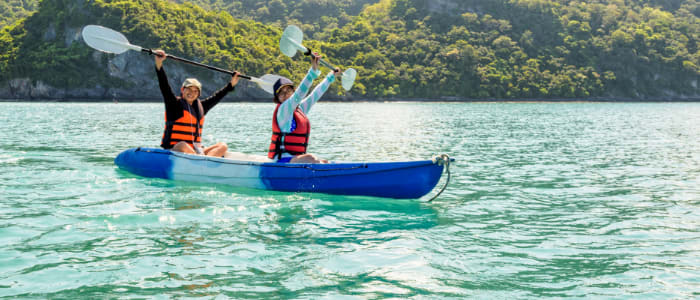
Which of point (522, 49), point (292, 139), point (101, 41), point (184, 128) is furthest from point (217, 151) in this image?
point (522, 49)

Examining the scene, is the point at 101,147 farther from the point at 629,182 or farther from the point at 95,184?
→ the point at 629,182

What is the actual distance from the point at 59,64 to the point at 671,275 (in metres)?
94.3

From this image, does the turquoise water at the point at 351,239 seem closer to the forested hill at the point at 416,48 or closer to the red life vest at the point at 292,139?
the red life vest at the point at 292,139

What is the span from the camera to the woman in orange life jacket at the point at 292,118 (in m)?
7.30

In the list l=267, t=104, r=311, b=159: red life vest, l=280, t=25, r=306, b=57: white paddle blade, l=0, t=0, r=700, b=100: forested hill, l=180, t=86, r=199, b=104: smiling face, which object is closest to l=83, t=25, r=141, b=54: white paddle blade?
l=180, t=86, r=199, b=104: smiling face

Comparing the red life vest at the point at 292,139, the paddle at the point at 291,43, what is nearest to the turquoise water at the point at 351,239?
the red life vest at the point at 292,139

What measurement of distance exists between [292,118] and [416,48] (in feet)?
361

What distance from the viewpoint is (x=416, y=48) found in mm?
114688

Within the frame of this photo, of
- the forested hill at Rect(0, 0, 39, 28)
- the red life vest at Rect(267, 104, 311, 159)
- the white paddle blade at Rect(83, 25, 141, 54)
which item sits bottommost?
the red life vest at Rect(267, 104, 311, 159)

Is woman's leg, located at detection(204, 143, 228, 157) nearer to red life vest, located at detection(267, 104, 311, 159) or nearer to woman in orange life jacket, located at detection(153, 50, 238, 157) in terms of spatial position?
woman in orange life jacket, located at detection(153, 50, 238, 157)

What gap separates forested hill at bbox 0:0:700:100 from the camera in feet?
284

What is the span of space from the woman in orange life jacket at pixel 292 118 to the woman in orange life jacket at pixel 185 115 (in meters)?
1.54

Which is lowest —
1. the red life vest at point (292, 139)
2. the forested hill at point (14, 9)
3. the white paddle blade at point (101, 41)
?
the red life vest at point (292, 139)

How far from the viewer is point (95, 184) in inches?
356
